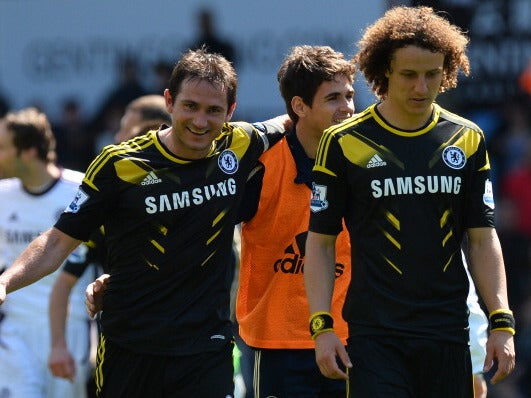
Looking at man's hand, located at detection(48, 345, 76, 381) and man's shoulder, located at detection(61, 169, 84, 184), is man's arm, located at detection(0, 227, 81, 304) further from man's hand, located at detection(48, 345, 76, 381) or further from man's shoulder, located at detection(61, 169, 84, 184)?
man's shoulder, located at detection(61, 169, 84, 184)

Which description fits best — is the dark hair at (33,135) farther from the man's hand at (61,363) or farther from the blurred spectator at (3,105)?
the blurred spectator at (3,105)

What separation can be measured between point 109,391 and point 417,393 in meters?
1.36

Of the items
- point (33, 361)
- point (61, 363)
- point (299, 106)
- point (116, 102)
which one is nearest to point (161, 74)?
point (116, 102)

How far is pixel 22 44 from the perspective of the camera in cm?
1544

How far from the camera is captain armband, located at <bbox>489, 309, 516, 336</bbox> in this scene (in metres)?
5.51

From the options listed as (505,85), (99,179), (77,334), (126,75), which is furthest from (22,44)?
(99,179)

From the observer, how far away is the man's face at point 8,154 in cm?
882

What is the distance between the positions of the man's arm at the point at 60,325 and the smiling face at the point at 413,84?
104 inches

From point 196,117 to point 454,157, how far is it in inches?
43.6

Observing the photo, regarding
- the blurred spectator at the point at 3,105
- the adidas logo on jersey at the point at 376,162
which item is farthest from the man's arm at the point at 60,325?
the blurred spectator at the point at 3,105

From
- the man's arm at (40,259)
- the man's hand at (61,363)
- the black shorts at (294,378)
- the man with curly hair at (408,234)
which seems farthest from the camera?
the man's hand at (61,363)

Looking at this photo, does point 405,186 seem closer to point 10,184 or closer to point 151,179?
point 151,179

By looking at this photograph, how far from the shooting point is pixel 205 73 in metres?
6.15

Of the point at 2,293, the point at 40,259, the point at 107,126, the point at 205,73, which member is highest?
the point at 107,126
